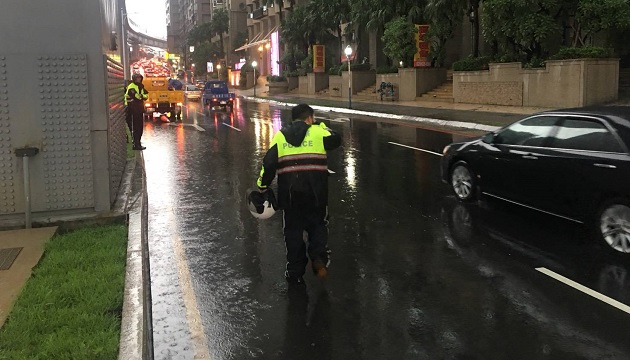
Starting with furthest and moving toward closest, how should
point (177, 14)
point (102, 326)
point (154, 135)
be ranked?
1. point (177, 14)
2. point (154, 135)
3. point (102, 326)

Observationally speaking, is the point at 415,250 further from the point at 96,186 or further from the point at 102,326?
the point at 96,186

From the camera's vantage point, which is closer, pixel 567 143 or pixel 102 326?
pixel 102 326

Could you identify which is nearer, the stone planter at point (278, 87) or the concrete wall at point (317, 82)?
the concrete wall at point (317, 82)

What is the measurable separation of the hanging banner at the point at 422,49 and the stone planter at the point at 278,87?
29.5m

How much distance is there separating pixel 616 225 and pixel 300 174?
142 inches

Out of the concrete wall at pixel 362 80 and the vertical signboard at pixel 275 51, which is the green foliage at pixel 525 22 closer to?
the concrete wall at pixel 362 80

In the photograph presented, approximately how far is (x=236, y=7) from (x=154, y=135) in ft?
282

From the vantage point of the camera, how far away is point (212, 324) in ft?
15.9

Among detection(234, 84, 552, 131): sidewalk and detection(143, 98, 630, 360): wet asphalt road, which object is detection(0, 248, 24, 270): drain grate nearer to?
detection(143, 98, 630, 360): wet asphalt road

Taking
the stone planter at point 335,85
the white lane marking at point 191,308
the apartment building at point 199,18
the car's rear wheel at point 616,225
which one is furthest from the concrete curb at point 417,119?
the apartment building at point 199,18

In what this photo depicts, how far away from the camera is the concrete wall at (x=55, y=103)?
743 centimetres

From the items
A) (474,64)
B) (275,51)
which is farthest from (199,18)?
(474,64)

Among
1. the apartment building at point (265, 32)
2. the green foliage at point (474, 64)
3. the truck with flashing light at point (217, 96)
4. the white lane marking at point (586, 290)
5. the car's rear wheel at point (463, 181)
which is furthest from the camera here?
the apartment building at point (265, 32)

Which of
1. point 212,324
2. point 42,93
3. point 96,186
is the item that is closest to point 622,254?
point 212,324
